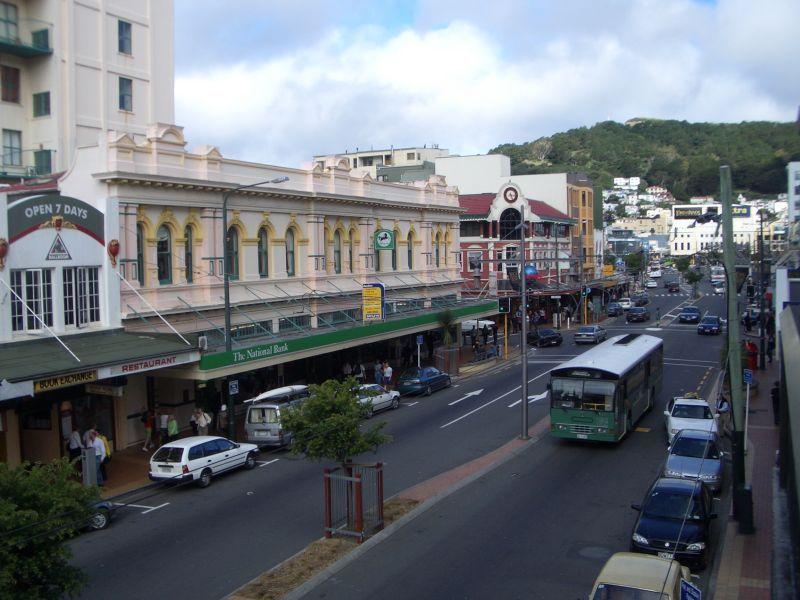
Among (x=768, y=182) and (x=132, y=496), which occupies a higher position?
(x=768, y=182)

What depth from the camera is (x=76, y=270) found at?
24188 millimetres

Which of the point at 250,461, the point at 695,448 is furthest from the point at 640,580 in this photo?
the point at 250,461

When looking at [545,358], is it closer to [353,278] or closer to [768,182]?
[353,278]

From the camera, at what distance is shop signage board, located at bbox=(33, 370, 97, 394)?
20153 mm

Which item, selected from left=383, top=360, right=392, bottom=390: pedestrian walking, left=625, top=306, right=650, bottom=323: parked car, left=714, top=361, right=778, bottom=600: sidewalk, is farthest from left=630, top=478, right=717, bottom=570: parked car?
left=625, top=306, right=650, bottom=323: parked car

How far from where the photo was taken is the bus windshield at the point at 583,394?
79.8 feet

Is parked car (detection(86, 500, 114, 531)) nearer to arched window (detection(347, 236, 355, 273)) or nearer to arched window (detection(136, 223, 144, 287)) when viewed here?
arched window (detection(136, 223, 144, 287))

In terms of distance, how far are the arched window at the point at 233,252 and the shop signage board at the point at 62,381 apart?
33.2 feet

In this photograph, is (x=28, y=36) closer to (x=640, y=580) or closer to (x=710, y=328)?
(x=640, y=580)

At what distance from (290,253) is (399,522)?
63.0ft

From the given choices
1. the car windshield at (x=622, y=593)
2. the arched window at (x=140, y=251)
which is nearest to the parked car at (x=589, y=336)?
the arched window at (x=140, y=251)

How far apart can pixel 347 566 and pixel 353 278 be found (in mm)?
24346

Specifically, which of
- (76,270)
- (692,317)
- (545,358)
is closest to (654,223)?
(692,317)

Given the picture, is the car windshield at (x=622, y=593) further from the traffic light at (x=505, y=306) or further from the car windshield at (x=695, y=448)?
the traffic light at (x=505, y=306)
